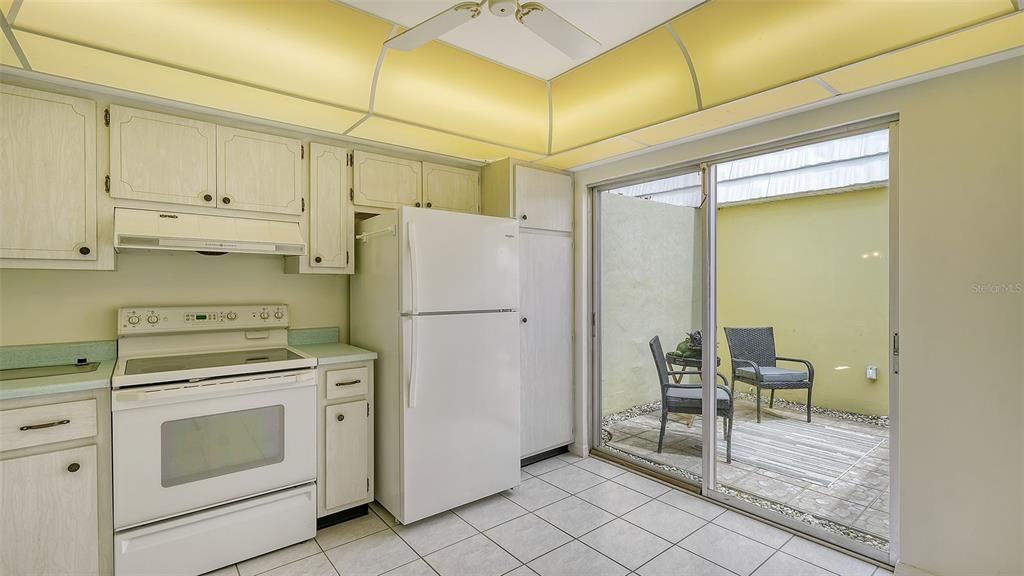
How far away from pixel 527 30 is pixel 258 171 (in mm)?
1738

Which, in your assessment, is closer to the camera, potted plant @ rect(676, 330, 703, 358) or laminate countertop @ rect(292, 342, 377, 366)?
laminate countertop @ rect(292, 342, 377, 366)

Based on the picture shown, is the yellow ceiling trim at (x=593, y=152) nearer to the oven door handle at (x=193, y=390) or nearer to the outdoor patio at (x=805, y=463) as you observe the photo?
the outdoor patio at (x=805, y=463)

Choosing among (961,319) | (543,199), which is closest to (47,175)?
(543,199)

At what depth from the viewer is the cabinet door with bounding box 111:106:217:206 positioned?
227 centimetres

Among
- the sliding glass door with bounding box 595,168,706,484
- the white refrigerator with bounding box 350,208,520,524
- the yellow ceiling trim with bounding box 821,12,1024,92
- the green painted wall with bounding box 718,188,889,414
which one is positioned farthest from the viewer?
the sliding glass door with bounding box 595,168,706,484

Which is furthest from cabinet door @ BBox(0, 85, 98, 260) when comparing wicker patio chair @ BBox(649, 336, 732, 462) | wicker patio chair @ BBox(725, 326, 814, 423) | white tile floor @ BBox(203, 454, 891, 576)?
wicker patio chair @ BBox(725, 326, 814, 423)

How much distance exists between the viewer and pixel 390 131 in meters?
2.86

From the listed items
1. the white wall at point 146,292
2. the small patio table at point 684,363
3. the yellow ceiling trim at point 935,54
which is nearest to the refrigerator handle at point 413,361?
the white wall at point 146,292

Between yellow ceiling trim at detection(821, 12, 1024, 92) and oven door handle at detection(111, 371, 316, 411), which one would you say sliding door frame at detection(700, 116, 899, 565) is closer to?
yellow ceiling trim at detection(821, 12, 1024, 92)

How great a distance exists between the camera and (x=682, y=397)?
3.19 meters

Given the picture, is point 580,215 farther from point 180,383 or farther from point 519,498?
point 180,383

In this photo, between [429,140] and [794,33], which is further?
[429,140]

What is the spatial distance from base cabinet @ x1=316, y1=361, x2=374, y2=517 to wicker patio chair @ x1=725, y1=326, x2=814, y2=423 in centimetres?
233

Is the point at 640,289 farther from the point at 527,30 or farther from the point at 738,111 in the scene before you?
the point at 527,30
